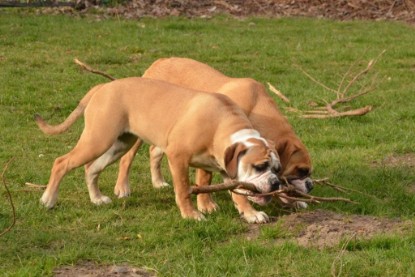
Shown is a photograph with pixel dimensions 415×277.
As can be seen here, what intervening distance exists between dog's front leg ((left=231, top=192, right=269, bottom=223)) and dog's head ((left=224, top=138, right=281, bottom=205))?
0.47 m

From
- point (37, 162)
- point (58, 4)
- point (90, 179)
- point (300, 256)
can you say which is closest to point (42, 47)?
point (58, 4)

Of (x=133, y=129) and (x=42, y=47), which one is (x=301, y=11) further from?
(x=133, y=129)

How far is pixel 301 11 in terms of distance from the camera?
21.7m

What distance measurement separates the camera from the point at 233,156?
743 centimetres

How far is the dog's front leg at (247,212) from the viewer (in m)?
7.83

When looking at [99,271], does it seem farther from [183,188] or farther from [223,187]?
[183,188]

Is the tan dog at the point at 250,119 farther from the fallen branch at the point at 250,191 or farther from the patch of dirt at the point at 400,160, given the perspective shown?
the patch of dirt at the point at 400,160

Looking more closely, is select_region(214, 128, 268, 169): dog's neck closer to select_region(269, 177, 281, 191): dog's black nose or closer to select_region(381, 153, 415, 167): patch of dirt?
select_region(269, 177, 281, 191): dog's black nose

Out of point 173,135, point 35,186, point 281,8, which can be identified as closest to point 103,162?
point 35,186

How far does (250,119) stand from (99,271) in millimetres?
2457

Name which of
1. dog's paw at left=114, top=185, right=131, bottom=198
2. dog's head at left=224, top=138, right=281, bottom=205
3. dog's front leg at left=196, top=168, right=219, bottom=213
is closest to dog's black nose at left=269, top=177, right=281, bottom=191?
dog's head at left=224, top=138, right=281, bottom=205

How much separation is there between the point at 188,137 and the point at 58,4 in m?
12.7

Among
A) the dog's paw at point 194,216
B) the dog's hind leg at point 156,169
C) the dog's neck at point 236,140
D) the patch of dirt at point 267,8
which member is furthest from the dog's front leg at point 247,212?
the patch of dirt at point 267,8

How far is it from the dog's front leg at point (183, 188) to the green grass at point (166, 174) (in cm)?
11
